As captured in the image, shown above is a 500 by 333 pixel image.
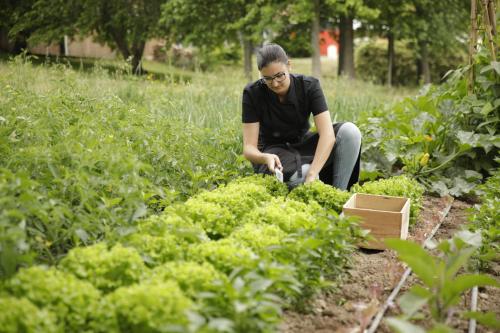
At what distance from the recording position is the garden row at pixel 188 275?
2.16 meters

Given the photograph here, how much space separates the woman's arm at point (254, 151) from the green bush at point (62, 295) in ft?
6.84

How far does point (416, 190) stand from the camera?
4.64 m

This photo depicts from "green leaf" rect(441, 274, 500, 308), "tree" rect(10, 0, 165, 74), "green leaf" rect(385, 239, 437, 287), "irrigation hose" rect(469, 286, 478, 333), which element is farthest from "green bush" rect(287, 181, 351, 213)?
"tree" rect(10, 0, 165, 74)

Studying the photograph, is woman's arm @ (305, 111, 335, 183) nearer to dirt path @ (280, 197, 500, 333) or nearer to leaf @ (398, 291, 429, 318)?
dirt path @ (280, 197, 500, 333)

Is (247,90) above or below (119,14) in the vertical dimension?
below

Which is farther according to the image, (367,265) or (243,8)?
(243,8)

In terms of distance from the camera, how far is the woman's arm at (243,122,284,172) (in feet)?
13.8

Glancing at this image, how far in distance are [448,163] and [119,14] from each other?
44.8 feet

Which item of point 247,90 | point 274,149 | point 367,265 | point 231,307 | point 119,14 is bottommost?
point 367,265

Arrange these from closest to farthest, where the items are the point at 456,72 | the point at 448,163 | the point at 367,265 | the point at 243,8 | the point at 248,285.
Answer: the point at 248,285 → the point at 367,265 → the point at 448,163 → the point at 456,72 → the point at 243,8

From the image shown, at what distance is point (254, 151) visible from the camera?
4410mm

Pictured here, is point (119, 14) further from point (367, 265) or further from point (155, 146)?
point (367, 265)

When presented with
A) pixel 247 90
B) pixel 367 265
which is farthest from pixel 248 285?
pixel 247 90

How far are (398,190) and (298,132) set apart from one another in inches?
37.1
